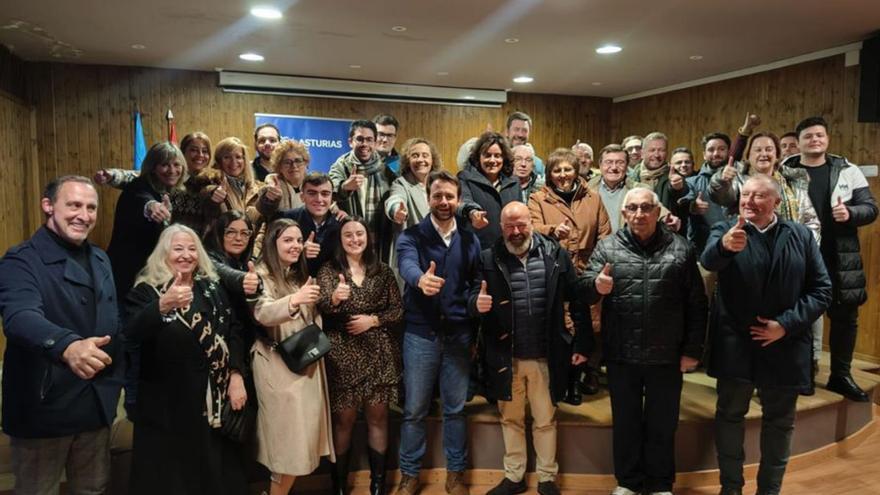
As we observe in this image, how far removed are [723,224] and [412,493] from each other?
2.04 metres

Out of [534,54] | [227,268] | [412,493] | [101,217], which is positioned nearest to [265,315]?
[227,268]

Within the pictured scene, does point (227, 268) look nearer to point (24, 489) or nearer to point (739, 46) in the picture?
point (24, 489)

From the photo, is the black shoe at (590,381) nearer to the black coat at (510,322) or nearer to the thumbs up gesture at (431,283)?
the black coat at (510,322)

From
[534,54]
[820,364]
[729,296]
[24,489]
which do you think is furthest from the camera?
[534,54]

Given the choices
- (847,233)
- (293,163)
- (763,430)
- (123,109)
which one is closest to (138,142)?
(123,109)

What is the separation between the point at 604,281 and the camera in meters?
2.69

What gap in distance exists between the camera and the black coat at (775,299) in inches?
105

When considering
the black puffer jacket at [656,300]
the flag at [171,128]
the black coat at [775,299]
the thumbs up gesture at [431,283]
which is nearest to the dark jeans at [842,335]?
the black coat at [775,299]

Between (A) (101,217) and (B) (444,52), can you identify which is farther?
(A) (101,217)

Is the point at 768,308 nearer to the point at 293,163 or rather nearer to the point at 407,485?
the point at 407,485

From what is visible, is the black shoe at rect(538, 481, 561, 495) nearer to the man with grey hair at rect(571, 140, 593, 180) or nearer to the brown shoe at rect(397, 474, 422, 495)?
the brown shoe at rect(397, 474, 422, 495)

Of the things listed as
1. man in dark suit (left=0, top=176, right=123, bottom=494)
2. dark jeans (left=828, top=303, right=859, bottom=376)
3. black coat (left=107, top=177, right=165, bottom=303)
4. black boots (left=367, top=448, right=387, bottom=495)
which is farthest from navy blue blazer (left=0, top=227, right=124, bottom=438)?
dark jeans (left=828, top=303, right=859, bottom=376)

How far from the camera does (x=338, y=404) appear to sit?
2801mm

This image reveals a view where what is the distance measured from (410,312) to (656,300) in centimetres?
116
